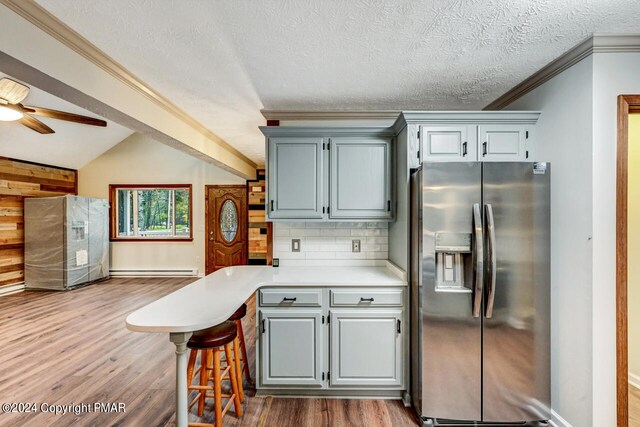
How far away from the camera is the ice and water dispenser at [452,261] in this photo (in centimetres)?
193

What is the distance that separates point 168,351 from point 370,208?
2575 millimetres

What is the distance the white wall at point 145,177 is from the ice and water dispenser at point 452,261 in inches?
222

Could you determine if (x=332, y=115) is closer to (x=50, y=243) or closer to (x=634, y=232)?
(x=634, y=232)

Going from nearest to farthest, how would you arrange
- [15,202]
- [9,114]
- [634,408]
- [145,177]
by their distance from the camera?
[634,408]
[9,114]
[15,202]
[145,177]

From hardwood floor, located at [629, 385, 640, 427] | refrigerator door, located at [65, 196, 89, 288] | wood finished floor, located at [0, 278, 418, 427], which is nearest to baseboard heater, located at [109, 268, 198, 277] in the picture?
refrigerator door, located at [65, 196, 89, 288]

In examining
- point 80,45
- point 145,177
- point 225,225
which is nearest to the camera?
point 80,45

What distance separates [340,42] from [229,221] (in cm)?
550

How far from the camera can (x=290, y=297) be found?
218cm

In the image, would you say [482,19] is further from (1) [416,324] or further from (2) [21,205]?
(2) [21,205]

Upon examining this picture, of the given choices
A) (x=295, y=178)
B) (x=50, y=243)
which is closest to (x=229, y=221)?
(x=50, y=243)

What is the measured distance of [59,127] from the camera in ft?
15.2

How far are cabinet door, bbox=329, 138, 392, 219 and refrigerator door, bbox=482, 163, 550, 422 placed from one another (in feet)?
2.66

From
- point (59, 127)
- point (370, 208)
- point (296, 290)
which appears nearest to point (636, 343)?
point (370, 208)

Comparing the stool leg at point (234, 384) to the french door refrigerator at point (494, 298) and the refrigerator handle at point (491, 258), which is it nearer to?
the french door refrigerator at point (494, 298)
